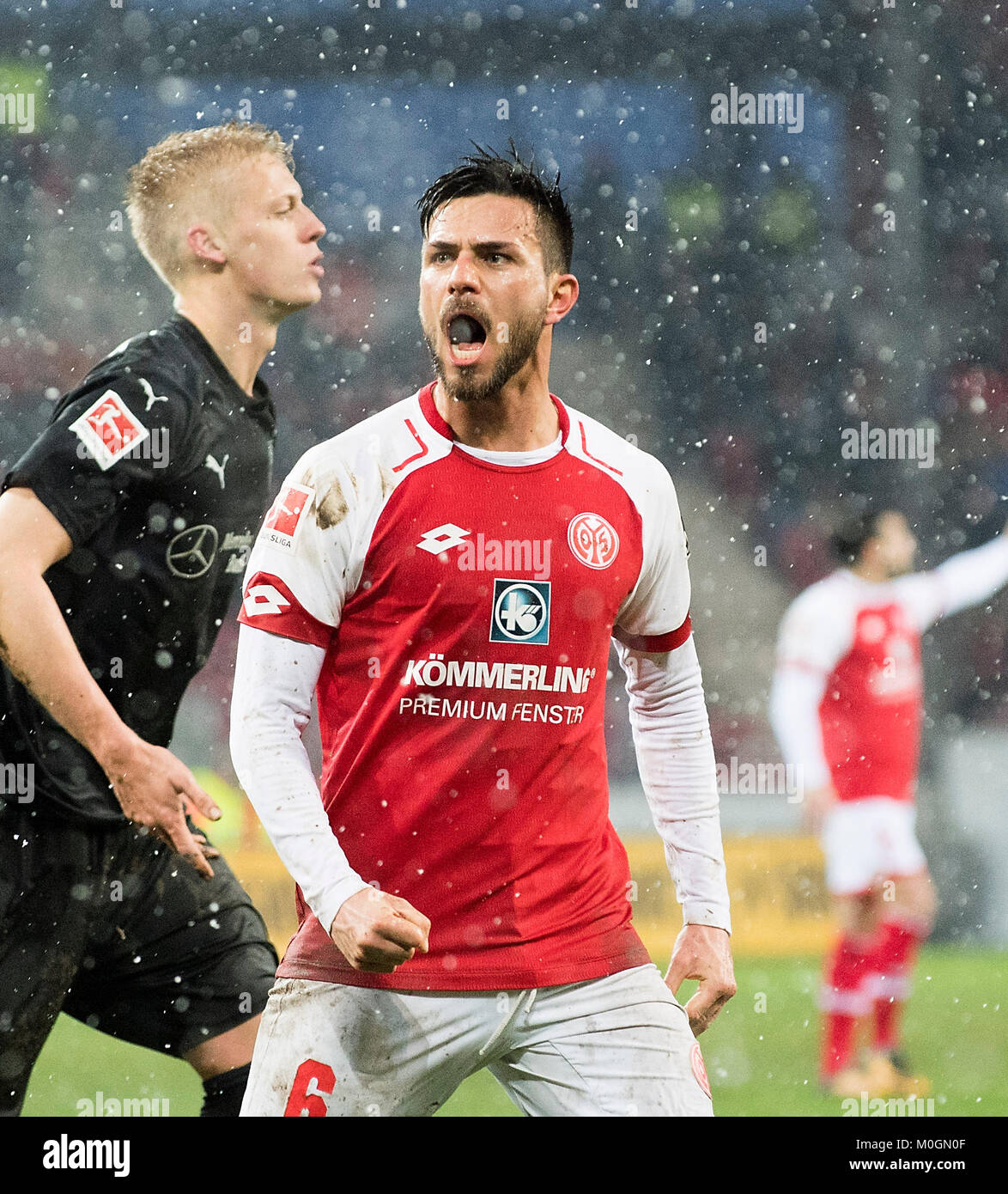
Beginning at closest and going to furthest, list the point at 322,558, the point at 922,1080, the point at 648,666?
the point at 322,558 < the point at 648,666 < the point at 922,1080

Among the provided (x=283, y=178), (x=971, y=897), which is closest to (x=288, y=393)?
(x=971, y=897)

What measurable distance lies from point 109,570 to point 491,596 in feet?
3.58

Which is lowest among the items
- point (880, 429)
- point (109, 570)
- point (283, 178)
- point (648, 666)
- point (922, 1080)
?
Answer: point (922, 1080)

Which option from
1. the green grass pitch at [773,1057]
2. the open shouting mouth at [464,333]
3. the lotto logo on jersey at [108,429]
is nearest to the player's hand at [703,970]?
the open shouting mouth at [464,333]

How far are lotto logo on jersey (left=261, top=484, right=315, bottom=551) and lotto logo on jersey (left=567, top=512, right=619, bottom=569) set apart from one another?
42 centimetres

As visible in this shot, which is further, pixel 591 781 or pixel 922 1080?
pixel 922 1080

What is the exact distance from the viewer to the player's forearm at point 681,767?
2596mm

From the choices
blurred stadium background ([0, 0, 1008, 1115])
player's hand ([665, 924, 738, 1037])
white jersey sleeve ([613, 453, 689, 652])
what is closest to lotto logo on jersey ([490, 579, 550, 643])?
white jersey sleeve ([613, 453, 689, 652])

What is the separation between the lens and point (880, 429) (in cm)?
883

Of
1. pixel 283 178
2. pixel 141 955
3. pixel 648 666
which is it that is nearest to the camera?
pixel 648 666

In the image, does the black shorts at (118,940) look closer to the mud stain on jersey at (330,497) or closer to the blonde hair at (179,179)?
the mud stain on jersey at (330,497)

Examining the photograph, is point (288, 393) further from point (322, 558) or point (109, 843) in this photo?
point (322, 558)

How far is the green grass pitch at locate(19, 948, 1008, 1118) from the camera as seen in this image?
499 centimetres

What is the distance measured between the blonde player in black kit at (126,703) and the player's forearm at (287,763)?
2.09 feet
